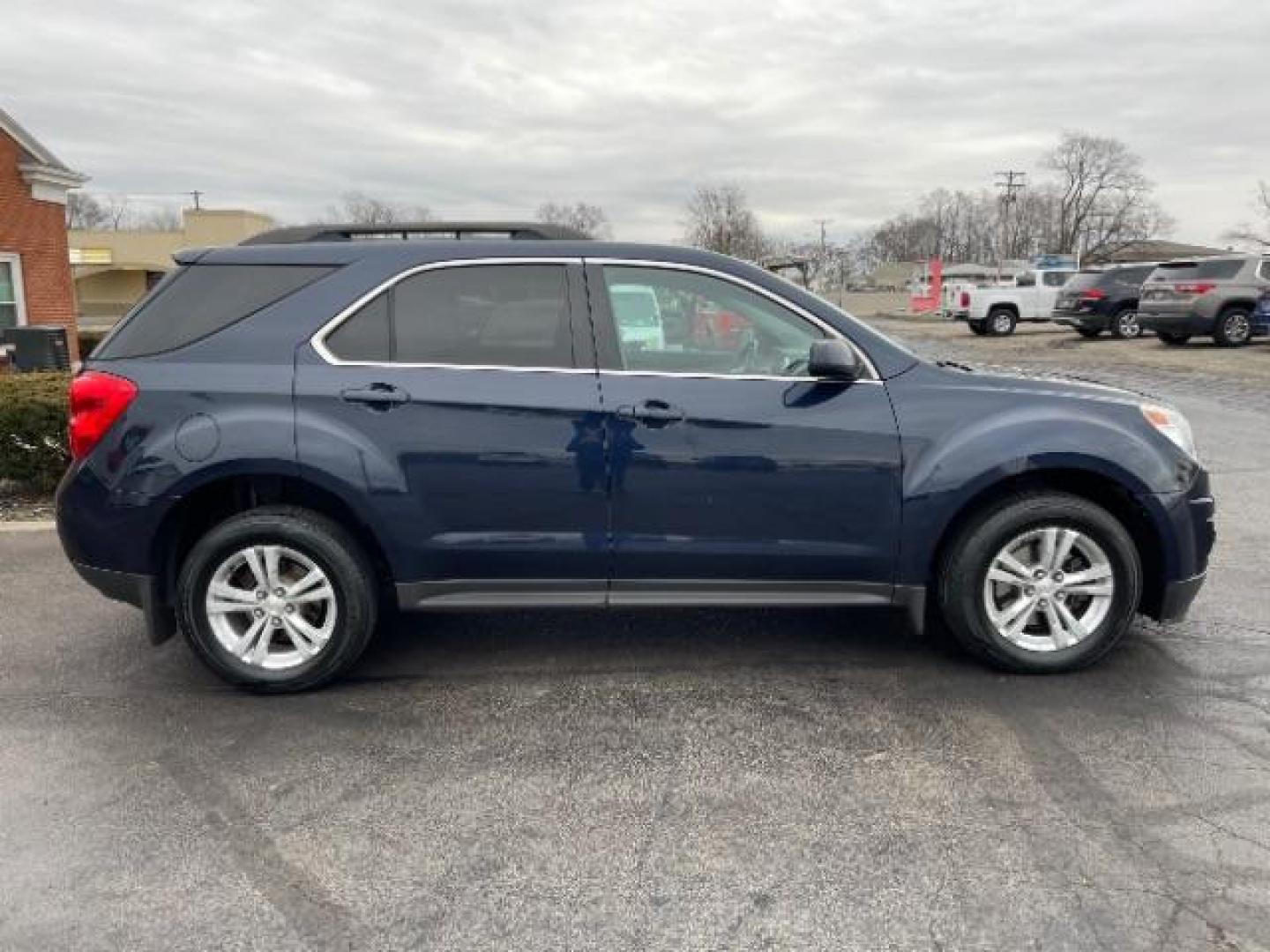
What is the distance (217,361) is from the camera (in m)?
3.65

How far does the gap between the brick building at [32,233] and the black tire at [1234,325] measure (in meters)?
21.8

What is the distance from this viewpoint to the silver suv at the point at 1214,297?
60.6 feet

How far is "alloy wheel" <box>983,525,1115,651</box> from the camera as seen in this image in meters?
3.80

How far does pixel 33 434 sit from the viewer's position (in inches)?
259

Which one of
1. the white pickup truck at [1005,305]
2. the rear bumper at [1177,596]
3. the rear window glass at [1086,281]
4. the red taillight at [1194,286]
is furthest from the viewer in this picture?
the white pickup truck at [1005,305]

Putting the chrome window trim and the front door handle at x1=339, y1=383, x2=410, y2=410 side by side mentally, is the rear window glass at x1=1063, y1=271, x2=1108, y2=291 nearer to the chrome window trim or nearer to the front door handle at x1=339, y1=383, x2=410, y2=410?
the chrome window trim

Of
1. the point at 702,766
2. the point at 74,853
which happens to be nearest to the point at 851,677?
the point at 702,766

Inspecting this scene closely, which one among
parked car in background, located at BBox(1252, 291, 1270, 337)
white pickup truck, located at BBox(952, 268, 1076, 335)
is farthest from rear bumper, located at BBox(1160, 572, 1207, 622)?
white pickup truck, located at BBox(952, 268, 1076, 335)

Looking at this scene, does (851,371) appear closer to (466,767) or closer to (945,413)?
(945,413)

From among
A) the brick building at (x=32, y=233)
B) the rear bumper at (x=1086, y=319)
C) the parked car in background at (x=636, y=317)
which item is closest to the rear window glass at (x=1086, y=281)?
the rear bumper at (x=1086, y=319)

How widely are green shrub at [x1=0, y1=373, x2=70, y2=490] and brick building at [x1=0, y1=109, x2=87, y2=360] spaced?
1153 centimetres

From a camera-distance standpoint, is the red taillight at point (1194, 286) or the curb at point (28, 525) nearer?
the curb at point (28, 525)

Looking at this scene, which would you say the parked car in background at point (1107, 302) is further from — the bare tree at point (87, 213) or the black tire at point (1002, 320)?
the bare tree at point (87, 213)

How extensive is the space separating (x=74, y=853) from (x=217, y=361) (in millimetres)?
1795
